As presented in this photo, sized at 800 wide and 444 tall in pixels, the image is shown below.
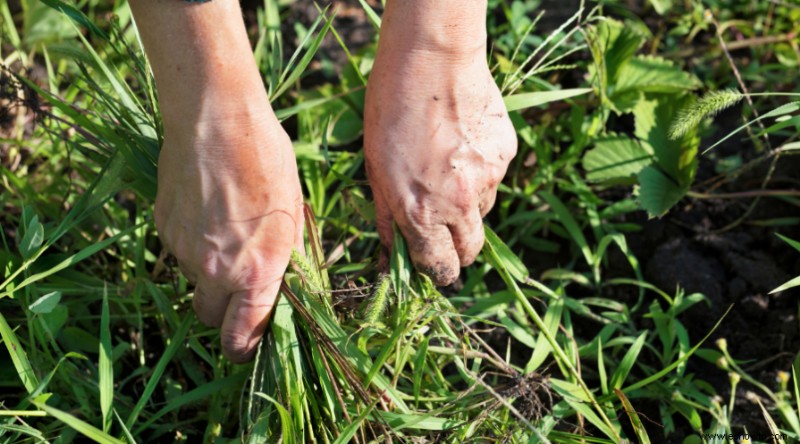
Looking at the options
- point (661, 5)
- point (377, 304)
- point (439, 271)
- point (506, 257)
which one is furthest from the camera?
point (661, 5)

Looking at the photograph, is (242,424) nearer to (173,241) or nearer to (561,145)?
(173,241)

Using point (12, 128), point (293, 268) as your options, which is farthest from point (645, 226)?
point (12, 128)

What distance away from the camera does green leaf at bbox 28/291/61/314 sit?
1391mm

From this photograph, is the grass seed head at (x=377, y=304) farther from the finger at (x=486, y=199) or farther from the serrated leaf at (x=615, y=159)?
the serrated leaf at (x=615, y=159)

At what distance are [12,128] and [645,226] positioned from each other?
172 cm

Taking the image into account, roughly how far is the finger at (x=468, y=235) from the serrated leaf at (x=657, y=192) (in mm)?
507

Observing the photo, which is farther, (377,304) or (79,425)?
(377,304)

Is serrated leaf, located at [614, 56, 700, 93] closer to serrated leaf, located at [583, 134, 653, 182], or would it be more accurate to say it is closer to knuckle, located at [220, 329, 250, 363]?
serrated leaf, located at [583, 134, 653, 182]

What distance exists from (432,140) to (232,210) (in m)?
0.35

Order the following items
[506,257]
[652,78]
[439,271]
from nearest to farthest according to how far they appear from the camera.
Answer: [439,271] → [506,257] → [652,78]

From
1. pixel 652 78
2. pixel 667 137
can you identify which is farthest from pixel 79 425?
pixel 652 78

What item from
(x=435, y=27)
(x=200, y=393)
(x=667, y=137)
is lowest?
(x=200, y=393)

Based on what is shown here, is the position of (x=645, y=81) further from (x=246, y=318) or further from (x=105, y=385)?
(x=105, y=385)

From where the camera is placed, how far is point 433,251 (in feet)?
4.80
